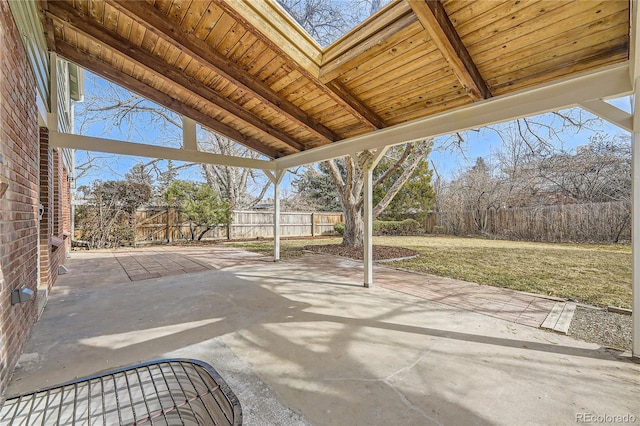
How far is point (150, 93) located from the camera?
479cm

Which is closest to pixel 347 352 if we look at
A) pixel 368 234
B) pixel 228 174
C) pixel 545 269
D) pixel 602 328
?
pixel 368 234

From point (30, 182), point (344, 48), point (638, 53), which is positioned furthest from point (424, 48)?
→ point (30, 182)

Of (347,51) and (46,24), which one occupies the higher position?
(46,24)

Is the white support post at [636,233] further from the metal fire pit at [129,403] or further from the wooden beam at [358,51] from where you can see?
the metal fire pit at [129,403]

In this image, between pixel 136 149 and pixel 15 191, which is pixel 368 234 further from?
pixel 136 149

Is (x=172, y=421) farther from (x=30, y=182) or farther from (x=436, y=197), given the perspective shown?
(x=436, y=197)

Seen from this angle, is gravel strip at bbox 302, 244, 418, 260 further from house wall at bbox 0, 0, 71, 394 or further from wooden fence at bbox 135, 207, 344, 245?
house wall at bbox 0, 0, 71, 394

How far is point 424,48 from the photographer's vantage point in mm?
2859

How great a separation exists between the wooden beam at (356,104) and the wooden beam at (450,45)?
1337mm

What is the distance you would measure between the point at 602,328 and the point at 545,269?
3239 mm

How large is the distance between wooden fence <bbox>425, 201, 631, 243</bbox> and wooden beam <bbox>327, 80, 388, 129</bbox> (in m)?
9.83

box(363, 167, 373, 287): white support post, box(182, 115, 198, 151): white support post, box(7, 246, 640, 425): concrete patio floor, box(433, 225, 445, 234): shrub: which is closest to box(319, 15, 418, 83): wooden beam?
box(363, 167, 373, 287): white support post

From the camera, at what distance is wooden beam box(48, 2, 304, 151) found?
10.9ft

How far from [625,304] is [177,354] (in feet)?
17.6
